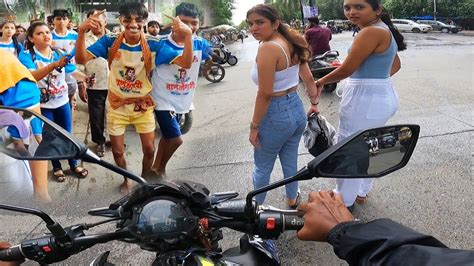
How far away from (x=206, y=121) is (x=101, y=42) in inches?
104

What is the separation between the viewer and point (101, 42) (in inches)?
119

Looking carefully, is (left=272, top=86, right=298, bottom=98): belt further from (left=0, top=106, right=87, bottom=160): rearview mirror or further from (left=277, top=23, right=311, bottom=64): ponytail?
(left=0, top=106, right=87, bottom=160): rearview mirror

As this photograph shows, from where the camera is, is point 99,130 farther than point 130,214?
Yes

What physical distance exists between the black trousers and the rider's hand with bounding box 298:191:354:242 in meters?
3.24

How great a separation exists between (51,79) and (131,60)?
0.84m

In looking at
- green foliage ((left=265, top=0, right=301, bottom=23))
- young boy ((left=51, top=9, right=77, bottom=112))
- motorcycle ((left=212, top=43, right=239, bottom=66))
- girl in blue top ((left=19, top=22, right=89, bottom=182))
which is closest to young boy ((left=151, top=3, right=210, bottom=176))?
green foliage ((left=265, top=0, right=301, bottom=23))

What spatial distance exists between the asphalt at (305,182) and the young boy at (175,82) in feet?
1.83

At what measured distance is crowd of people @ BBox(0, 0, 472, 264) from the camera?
2.44 meters

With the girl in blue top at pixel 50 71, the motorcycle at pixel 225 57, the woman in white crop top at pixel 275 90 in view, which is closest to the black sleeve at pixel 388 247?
the woman in white crop top at pixel 275 90

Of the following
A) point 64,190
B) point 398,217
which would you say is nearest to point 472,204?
point 398,217

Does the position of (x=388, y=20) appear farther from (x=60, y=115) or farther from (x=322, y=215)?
(x=60, y=115)

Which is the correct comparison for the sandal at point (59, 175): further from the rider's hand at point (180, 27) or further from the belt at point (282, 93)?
the belt at point (282, 93)

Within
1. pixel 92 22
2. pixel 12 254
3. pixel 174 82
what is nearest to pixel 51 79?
pixel 92 22

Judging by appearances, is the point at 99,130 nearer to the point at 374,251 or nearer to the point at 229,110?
the point at 229,110
